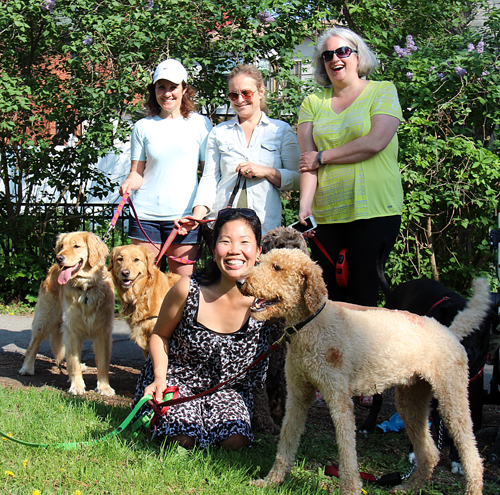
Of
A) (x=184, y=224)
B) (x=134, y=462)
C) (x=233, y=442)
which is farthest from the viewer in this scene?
(x=184, y=224)

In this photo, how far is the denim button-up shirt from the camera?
4059 millimetres

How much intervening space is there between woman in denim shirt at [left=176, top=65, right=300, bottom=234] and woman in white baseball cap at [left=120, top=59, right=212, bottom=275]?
0.23 metres

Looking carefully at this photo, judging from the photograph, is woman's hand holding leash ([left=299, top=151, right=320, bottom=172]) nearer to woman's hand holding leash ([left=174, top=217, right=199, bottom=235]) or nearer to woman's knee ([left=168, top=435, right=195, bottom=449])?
woman's hand holding leash ([left=174, top=217, right=199, bottom=235])

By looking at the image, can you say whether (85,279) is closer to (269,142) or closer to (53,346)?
(53,346)

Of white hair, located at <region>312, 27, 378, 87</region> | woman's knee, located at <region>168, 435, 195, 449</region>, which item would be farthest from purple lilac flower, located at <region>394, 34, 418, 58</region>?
woman's knee, located at <region>168, 435, 195, 449</region>

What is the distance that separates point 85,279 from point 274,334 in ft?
6.89

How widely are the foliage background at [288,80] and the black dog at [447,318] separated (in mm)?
2683

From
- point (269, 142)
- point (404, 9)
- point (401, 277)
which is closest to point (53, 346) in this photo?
point (269, 142)

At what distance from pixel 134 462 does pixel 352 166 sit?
2.35 meters

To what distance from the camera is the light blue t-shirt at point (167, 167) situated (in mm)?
→ 4398

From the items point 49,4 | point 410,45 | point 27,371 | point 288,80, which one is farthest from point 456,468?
point 49,4

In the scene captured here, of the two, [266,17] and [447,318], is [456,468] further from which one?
[266,17]

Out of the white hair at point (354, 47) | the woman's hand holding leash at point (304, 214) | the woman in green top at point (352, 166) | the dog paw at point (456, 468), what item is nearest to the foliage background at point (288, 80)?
the white hair at point (354, 47)

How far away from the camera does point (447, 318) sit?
11.2 feet
